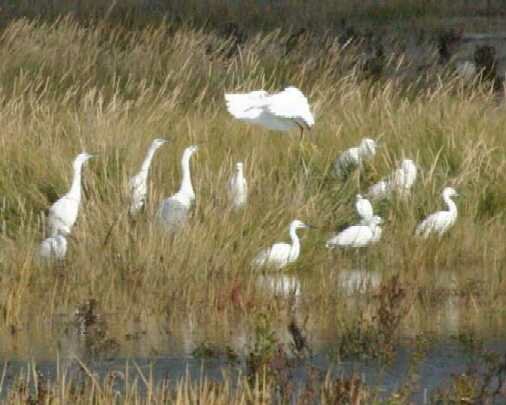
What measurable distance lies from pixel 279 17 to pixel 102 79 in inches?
476

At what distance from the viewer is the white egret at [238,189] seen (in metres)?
10.9

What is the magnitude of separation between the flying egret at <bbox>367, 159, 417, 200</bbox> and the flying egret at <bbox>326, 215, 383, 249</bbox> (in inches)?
33.2

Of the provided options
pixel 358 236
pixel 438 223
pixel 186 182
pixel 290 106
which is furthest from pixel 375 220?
pixel 290 106

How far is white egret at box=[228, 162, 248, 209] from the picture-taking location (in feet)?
35.7

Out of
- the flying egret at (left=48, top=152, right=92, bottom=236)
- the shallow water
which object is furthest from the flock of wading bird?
the shallow water

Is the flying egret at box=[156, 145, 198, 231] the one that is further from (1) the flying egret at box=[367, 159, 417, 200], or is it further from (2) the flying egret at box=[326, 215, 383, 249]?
→ (1) the flying egret at box=[367, 159, 417, 200]

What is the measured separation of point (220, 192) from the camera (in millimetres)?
11141

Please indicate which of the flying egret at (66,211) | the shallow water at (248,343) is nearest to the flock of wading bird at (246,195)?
the flying egret at (66,211)

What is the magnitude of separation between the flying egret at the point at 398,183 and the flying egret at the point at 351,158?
0.30 meters

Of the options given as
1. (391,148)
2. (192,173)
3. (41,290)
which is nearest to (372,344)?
(41,290)

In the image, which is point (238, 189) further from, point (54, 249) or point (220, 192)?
point (54, 249)

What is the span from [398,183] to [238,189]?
1.29 meters

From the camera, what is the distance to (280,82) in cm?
1695

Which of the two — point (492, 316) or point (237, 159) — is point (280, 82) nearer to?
point (237, 159)
